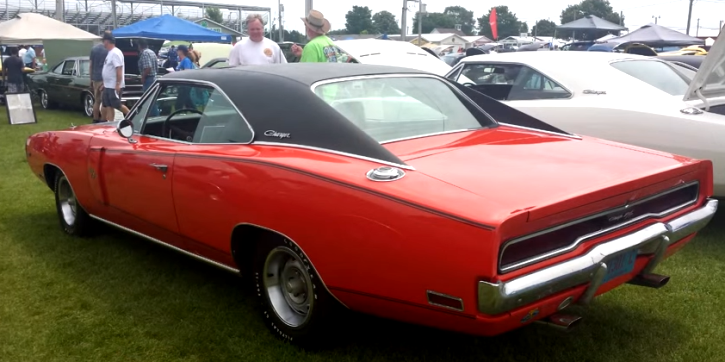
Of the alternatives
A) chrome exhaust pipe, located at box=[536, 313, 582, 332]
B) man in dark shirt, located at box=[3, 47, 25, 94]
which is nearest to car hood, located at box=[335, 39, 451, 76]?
chrome exhaust pipe, located at box=[536, 313, 582, 332]

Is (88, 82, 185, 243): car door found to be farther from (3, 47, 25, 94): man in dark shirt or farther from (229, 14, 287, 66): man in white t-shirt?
(3, 47, 25, 94): man in dark shirt

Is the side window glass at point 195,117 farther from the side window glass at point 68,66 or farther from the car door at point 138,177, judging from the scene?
the side window glass at point 68,66

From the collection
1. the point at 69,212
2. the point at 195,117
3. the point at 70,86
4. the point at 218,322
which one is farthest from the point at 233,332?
the point at 70,86

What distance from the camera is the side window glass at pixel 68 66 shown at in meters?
14.6

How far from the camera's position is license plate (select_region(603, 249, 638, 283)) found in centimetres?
281

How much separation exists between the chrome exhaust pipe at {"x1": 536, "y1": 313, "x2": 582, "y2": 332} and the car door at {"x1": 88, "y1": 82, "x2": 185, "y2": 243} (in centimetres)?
208

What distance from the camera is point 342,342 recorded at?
335 cm

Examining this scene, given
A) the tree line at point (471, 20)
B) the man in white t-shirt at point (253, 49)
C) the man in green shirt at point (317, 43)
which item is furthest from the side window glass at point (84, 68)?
the tree line at point (471, 20)

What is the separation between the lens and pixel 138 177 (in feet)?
13.4

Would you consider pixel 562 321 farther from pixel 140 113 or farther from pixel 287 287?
pixel 140 113

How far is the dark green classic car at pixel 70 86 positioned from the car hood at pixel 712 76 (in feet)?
34.0

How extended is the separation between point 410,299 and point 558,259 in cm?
58

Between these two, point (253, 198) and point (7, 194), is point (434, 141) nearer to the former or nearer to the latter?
point (253, 198)

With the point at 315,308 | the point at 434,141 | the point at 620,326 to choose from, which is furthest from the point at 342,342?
the point at 620,326
